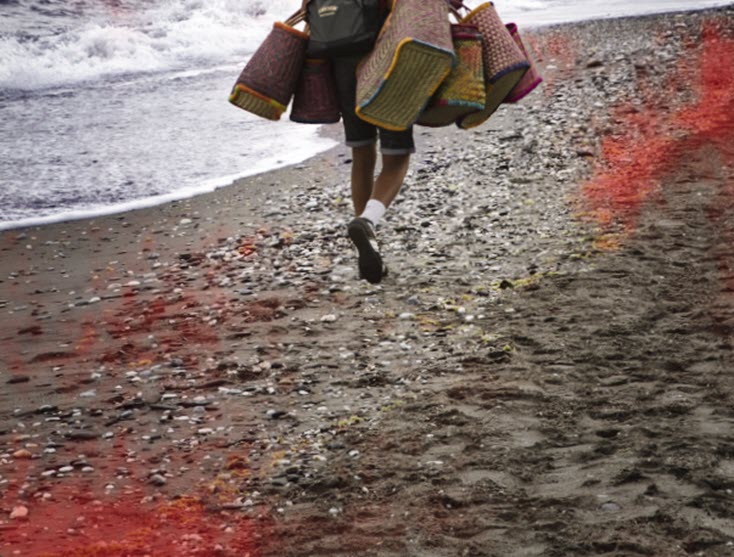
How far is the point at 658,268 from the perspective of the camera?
5.66 meters

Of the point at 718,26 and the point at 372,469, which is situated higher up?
the point at 718,26

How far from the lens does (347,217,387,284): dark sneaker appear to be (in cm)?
463

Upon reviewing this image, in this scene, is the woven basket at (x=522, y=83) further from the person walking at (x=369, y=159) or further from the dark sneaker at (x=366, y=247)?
the dark sneaker at (x=366, y=247)

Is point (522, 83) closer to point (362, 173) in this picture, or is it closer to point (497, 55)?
point (497, 55)

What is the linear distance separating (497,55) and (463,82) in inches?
8.6

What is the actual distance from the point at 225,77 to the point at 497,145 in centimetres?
782

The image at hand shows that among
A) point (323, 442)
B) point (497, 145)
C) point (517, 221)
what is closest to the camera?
point (323, 442)

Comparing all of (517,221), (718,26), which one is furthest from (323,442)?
(718,26)

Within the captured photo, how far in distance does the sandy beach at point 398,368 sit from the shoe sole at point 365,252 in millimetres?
465

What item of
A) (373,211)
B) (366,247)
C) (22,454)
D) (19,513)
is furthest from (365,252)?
(19,513)

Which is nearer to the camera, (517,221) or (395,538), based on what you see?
(395,538)

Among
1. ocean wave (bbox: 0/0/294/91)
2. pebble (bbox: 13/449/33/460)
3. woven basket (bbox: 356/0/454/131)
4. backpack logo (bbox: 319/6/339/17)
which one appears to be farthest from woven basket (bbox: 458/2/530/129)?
ocean wave (bbox: 0/0/294/91)

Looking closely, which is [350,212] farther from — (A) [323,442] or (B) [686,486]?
(B) [686,486]

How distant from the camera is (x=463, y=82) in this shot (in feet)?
14.0
